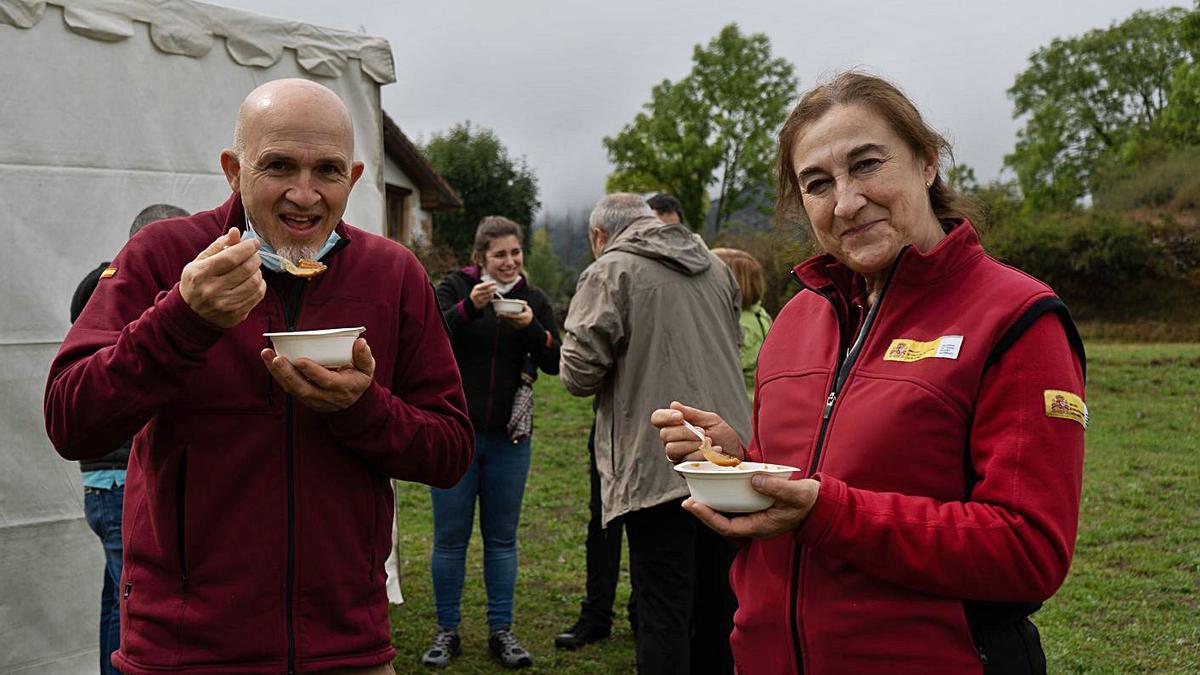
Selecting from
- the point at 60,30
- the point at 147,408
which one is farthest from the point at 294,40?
the point at 147,408

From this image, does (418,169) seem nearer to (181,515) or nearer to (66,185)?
(66,185)

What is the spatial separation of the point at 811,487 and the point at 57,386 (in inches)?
55.5

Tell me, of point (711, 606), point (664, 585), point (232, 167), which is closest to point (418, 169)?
point (711, 606)

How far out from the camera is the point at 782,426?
6.64ft

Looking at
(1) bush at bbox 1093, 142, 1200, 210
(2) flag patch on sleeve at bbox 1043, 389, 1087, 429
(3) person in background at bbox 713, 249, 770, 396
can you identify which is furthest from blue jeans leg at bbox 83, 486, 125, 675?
(1) bush at bbox 1093, 142, 1200, 210

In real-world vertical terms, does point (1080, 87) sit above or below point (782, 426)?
above

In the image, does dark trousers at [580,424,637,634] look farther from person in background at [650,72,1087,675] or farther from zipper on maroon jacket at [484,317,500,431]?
person in background at [650,72,1087,675]

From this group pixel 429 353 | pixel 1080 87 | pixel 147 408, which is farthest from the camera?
pixel 1080 87

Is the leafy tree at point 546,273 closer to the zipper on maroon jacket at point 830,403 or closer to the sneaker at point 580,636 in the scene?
the sneaker at point 580,636

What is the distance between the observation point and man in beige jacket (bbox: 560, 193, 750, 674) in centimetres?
385

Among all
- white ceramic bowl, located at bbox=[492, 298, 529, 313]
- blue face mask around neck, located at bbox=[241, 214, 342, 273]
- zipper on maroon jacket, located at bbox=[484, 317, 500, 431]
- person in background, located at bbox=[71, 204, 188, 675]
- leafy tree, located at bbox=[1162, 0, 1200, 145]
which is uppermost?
leafy tree, located at bbox=[1162, 0, 1200, 145]

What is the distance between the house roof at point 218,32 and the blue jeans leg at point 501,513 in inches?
80.6

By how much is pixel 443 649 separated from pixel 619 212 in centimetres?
241

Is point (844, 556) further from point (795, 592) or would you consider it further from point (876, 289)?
point (876, 289)
